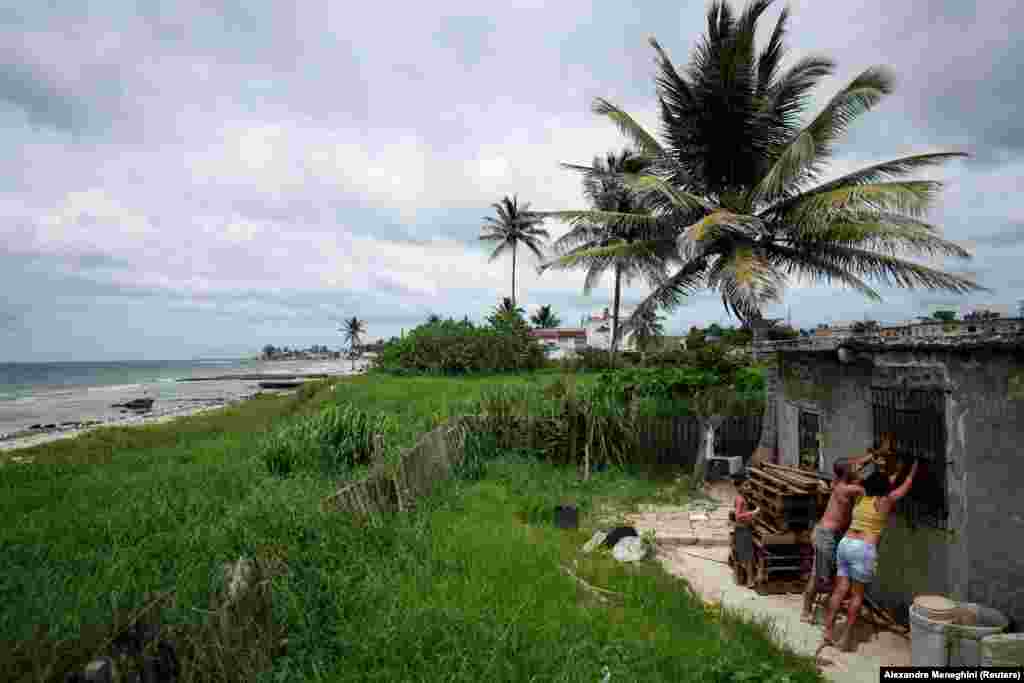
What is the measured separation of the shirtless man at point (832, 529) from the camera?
17.8 feet

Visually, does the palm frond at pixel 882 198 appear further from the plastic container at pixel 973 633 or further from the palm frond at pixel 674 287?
the plastic container at pixel 973 633

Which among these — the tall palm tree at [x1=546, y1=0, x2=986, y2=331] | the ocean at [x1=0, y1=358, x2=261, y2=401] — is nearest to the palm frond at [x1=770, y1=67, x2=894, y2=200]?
the tall palm tree at [x1=546, y1=0, x2=986, y2=331]

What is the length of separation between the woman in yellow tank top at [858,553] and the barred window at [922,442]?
0.28 meters

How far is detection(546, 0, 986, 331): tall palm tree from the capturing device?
960cm

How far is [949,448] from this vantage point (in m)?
5.16

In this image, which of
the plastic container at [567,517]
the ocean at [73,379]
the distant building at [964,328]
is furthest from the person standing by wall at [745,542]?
the ocean at [73,379]

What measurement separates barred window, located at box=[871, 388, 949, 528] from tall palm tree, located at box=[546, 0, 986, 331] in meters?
3.78

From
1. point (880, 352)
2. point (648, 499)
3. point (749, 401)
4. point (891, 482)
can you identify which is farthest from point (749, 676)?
point (749, 401)

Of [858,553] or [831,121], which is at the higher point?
[831,121]

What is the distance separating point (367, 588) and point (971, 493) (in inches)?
211

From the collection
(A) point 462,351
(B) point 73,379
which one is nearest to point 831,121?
(A) point 462,351

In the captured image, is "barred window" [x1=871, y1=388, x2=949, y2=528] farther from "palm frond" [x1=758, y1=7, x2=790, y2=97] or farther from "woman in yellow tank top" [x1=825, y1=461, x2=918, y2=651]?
"palm frond" [x1=758, y1=7, x2=790, y2=97]

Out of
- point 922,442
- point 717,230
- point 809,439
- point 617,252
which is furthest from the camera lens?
point 617,252

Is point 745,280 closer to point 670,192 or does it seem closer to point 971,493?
point 670,192
